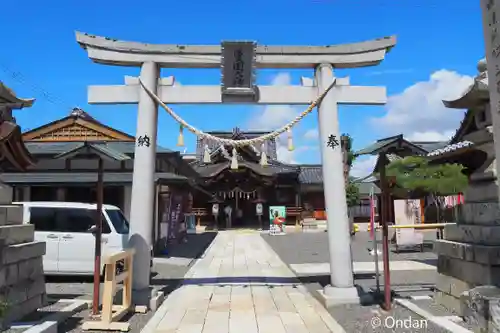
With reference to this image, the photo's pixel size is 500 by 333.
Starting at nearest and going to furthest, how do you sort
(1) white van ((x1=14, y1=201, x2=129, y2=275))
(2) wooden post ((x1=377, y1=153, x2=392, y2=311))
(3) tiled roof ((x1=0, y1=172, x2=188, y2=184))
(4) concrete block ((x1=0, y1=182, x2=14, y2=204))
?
1. (4) concrete block ((x1=0, y1=182, x2=14, y2=204))
2. (2) wooden post ((x1=377, y1=153, x2=392, y2=311))
3. (1) white van ((x1=14, y1=201, x2=129, y2=275))
4. (3) tiled roof ((x1=0, y1=172, x2=188, y2=184))

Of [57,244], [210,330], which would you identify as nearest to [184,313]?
[210,330]

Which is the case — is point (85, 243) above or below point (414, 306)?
above

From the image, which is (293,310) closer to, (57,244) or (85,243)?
(85,243)

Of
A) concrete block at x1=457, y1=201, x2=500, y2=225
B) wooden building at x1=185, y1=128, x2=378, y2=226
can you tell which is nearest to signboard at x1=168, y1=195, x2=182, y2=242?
concrete block at x1=457, y1=201, x2=500, y2=225

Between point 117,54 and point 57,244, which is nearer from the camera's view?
point 117,54

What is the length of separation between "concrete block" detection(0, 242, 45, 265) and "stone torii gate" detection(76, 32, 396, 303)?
5.35 ft

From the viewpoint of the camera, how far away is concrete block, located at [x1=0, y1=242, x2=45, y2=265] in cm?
546

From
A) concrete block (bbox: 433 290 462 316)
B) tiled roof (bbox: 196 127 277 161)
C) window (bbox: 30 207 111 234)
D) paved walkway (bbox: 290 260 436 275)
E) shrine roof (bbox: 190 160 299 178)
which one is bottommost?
paved walkway (bbox: 290 260 436 275)

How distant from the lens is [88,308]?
23.6 ft

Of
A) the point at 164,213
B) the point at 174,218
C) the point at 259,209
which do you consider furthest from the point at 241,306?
the point at 259,209

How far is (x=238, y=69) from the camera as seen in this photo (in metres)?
8.14

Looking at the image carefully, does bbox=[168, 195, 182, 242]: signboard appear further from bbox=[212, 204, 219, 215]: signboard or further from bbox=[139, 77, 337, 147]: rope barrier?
bbox=[212, 204, 219, 215]: signboard

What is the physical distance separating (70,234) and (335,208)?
22.0 feet

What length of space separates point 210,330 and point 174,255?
10.1 m
